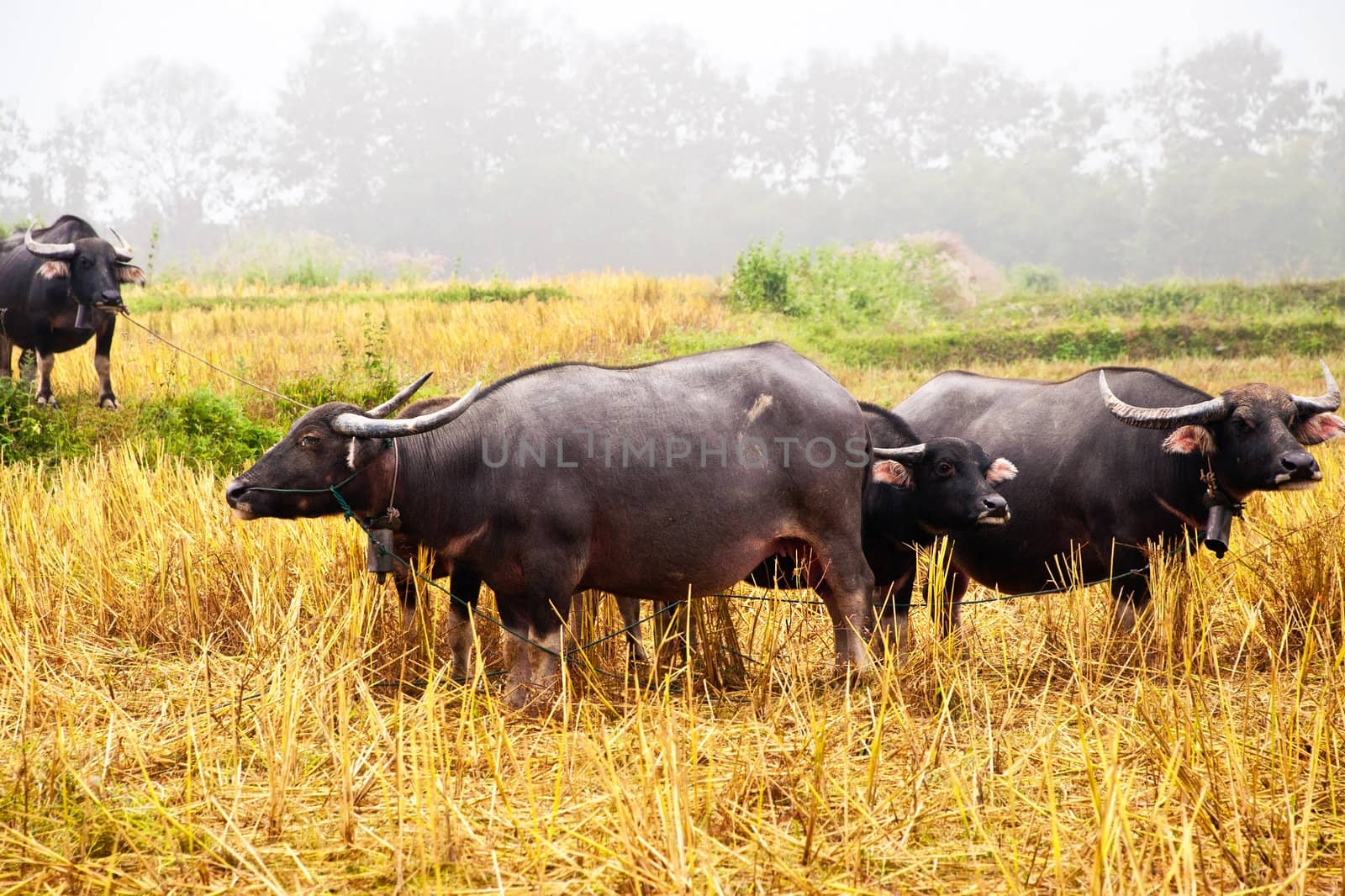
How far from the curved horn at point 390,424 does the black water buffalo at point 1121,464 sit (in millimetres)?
2121

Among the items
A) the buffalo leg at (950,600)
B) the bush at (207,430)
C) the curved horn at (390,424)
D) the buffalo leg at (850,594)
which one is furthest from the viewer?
the bush at (207,430)

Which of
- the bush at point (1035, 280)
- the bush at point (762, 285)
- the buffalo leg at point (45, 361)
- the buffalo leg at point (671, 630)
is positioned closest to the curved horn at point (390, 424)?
the buffalo leg at point (671, 630)

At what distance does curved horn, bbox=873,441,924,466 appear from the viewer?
13.0 feet

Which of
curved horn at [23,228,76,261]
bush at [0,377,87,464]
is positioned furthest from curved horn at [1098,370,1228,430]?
curved horn at [23,228,76,261]

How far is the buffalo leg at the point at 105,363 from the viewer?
766 cm

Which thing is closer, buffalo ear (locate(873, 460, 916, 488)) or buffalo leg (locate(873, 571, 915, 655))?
buffalo ear (locate(873, 460, 916, 488))

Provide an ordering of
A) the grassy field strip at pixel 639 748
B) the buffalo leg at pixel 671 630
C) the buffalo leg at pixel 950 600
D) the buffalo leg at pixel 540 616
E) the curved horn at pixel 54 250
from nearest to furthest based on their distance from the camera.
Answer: the grassy field strip at pixel 639 748
the buffalo leg at pixel 540 616
the buffalo leg at pixel 950 600
the buffalo leg at pixel 671 630
the curved horn at pixel 54 250

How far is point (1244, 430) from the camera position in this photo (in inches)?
155

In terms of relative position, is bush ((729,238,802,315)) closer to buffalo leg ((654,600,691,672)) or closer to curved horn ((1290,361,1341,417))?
curved horn ((1290,361,1341,417))

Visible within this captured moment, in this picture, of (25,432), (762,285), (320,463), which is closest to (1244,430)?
(320,463)

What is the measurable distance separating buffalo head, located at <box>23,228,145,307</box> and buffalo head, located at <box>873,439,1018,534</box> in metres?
5.64

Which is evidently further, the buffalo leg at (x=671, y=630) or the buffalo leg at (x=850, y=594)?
the buffalo leg at (x=671, y=630)

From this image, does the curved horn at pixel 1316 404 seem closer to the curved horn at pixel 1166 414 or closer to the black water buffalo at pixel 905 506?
the curved horn at pixel 1166 414

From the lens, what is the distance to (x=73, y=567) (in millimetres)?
4691
